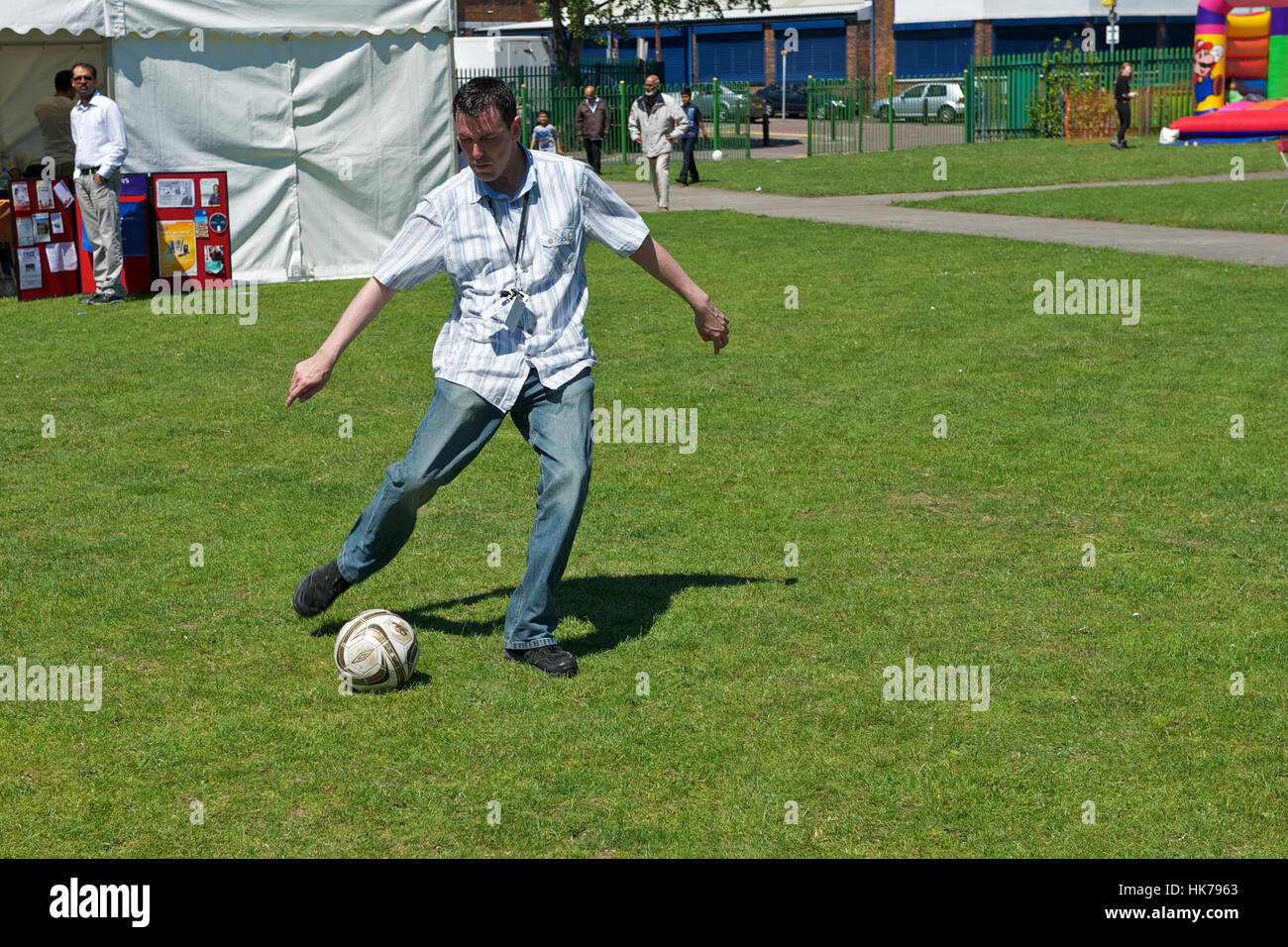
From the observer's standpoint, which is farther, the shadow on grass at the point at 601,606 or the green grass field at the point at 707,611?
the shadow on grass at the point at 601,606

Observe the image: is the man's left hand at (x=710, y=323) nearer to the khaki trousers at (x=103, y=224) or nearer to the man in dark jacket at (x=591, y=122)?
the khaki trousers at (x=103, y=224)

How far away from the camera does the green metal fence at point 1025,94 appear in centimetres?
4294

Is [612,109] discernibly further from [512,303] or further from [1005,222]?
[512,303]

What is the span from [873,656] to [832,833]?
1477 millimetres

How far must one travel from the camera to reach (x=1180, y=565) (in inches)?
269

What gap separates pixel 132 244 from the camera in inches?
645

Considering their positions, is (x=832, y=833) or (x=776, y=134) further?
(x=776, y=134)

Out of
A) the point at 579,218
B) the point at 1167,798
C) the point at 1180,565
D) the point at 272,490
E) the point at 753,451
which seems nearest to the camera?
the point at 1167,798

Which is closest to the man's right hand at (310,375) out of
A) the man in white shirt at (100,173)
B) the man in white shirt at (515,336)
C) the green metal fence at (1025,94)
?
the man in white shirt at (515,336)

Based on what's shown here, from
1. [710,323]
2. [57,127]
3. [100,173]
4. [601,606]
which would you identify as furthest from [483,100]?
[57,127]

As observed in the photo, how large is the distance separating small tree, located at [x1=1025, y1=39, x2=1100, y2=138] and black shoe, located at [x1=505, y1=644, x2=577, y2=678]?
39.1 meters

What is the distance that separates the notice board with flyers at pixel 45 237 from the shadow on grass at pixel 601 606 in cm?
1135

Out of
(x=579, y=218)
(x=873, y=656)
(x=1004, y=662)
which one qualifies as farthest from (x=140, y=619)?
(x=1004, y=662)

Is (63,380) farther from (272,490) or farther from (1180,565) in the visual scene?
(1180,565)
